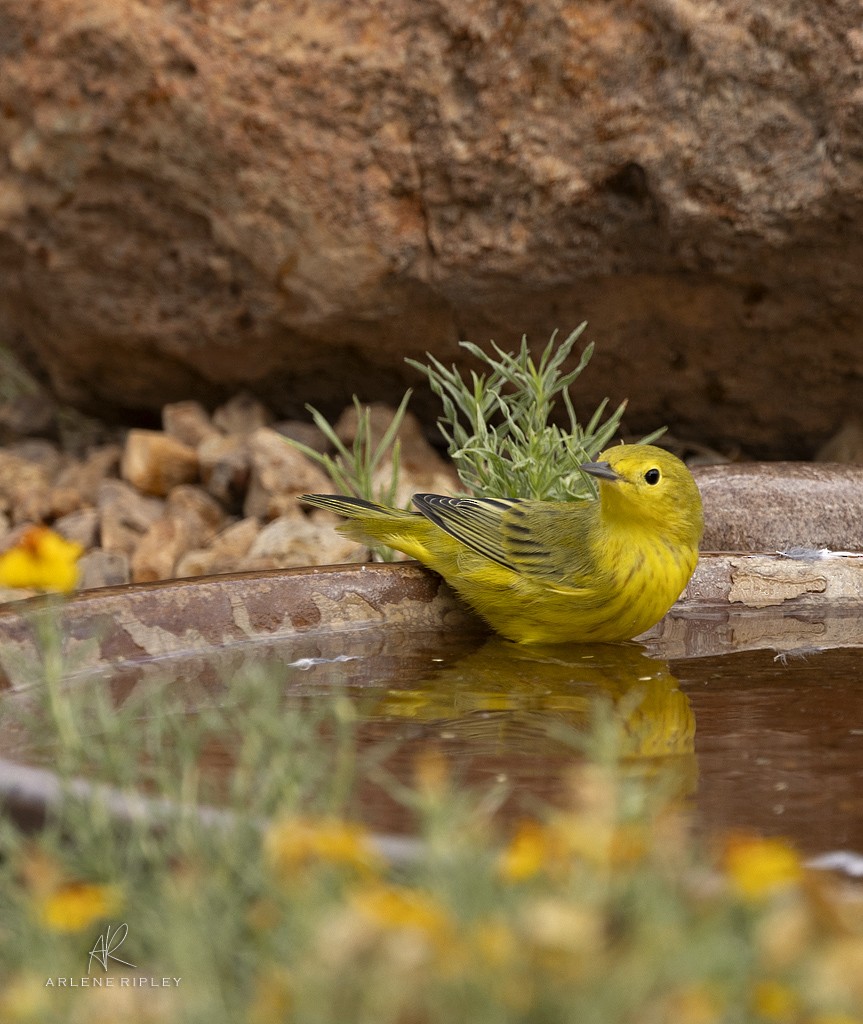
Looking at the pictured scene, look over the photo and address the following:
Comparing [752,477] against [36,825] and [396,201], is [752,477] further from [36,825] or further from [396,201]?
[36,825]

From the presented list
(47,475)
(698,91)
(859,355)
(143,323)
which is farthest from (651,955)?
(47,475)

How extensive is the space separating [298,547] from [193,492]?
107 cm

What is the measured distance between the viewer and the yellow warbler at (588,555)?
11.5 feet

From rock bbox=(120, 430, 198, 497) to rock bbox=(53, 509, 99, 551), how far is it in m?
0.28

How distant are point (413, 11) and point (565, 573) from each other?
2.82 metres

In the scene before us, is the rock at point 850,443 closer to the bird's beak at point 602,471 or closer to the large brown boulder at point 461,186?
the large brown boulder at point 461,186

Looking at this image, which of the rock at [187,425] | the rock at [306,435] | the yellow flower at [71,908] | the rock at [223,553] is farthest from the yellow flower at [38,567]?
the rock at [187,425]

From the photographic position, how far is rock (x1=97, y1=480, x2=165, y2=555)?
6.02m

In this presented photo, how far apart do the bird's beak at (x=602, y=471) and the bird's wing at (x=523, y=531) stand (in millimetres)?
208

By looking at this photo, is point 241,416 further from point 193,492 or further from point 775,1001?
point 775,1001

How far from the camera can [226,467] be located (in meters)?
6.26

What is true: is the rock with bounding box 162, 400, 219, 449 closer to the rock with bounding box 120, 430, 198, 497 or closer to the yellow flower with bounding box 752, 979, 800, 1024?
the rock with bounding box 120, 430, 198, 497

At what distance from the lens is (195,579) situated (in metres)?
3.32

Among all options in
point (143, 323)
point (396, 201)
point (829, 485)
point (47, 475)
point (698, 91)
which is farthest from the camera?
point (47, 475)
